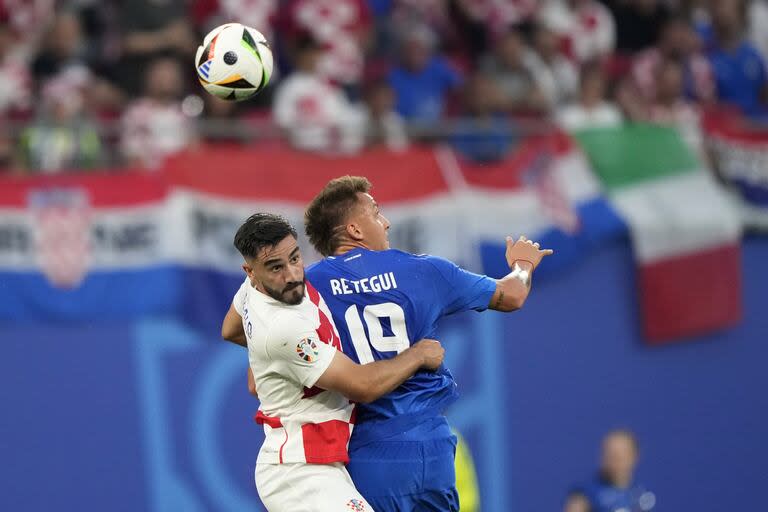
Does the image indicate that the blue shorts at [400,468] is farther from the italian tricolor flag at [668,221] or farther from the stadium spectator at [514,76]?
the stadium spectator at [514,76]

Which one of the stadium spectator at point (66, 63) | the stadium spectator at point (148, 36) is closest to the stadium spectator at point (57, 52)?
the stadium spectator at point (66, 63)

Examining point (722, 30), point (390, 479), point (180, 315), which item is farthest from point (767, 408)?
point (390, 479)

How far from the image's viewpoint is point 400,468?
5445 mm

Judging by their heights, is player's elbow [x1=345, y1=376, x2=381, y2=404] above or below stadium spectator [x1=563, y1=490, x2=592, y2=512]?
above

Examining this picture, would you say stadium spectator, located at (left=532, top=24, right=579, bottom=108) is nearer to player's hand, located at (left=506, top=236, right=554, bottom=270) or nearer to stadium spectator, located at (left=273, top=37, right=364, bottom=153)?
stadium spectator, located at (left=273, top=37, right=364, bottom=153)

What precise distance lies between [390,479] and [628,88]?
7.87 meters

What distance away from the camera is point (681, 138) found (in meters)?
11.7

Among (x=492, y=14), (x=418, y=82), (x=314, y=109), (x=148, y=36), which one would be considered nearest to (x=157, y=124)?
(x=148, y=36)

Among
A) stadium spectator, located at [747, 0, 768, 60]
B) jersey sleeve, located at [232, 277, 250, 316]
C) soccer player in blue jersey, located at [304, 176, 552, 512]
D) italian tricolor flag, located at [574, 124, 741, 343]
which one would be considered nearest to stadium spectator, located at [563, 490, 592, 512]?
italian tricolor flag, located at [574, 124, 741, 343]

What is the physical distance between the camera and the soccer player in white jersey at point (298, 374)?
5.14 metres

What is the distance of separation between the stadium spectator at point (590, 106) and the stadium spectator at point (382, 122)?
66.8 inches

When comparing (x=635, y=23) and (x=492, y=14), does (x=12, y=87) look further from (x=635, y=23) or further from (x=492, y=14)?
(x=635, y=23)

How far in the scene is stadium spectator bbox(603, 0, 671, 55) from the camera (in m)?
13.6

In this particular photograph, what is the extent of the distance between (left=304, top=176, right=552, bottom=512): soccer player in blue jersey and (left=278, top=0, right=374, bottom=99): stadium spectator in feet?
18.2
